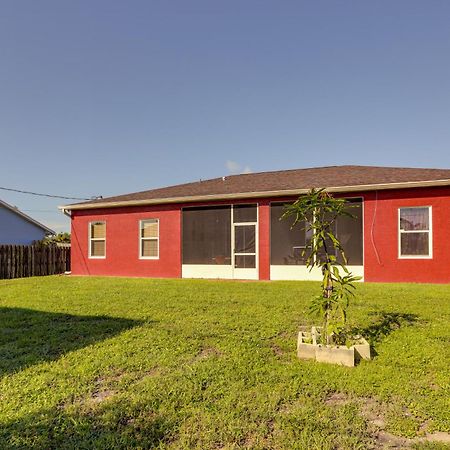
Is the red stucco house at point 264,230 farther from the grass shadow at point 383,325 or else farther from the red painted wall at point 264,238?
the grass shadow at point 383,325

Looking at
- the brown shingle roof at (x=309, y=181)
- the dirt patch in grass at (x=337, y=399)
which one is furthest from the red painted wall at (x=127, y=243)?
the dirt patch in grass at (x=337, y=399)

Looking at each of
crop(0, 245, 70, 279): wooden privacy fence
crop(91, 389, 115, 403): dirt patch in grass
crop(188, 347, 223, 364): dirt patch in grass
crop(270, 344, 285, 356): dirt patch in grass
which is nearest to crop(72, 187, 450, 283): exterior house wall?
crop(0, 245, 70, 279): wooden privacy fence

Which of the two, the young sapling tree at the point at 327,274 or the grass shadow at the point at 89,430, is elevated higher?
the young sapling tree at the point at 327,274

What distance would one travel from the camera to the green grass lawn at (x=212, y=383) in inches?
95.8

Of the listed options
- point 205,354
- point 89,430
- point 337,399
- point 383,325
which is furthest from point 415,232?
point 89,430

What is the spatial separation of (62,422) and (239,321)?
3312 mm

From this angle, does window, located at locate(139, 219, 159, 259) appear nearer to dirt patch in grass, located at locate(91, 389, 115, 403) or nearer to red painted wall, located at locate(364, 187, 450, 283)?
red painted wall, located at locate(364, 187, 450, 283)

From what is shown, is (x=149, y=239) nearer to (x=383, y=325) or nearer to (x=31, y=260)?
(x=31, y=260)

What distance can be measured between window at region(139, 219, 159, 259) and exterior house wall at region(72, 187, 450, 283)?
0.20 metres

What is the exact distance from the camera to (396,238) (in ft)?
35.1

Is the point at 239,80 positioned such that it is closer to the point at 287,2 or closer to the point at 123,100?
the point at 287,2

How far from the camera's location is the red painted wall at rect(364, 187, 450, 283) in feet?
33.4

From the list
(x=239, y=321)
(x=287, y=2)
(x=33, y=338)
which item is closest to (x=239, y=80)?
(x=287, y=2)

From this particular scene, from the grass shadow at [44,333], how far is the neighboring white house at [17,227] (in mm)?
19383
